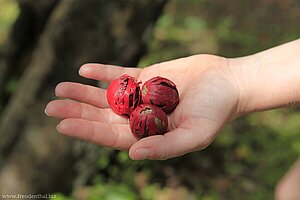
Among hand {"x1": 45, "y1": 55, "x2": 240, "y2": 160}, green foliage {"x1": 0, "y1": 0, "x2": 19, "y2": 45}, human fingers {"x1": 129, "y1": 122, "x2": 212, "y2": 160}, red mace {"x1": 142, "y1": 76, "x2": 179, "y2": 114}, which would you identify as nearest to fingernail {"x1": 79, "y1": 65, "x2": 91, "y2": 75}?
hand {"x1": 45, "y1": 55, "x2": 240, "y2": 160}

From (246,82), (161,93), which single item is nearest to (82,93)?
(161,93)

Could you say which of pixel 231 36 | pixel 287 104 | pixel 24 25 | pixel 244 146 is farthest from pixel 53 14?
pixel 231 36

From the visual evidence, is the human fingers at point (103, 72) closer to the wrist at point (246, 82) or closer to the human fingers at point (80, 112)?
the human fingers at point (80, 112)

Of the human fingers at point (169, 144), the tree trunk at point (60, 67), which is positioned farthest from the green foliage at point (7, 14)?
the human fingers at point (169, 144)

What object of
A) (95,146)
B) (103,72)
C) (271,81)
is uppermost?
(103,72)

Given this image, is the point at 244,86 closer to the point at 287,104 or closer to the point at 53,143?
the point at 287,104

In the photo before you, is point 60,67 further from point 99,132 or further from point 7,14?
point 7,14
